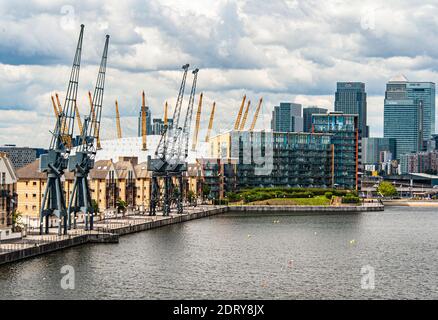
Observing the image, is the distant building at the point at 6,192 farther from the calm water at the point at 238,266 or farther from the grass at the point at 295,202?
the grass at the point at 295,202

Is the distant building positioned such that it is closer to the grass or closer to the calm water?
the calm water

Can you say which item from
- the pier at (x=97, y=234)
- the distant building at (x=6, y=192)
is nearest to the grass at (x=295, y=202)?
the pier at (x=97, y=234)

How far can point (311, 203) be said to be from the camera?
192m

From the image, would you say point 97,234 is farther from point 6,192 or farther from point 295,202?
point 295,202

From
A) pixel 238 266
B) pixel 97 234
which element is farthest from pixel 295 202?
pixel 238 266

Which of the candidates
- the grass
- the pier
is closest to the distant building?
the pier

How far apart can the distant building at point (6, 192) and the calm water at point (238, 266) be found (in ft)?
24.3

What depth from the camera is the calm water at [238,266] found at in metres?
61.3

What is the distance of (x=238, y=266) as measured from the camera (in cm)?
7612
